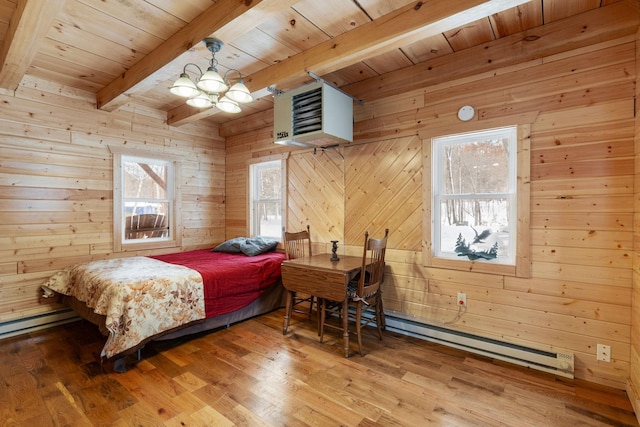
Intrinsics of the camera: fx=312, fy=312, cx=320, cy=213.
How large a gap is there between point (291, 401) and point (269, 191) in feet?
9.28

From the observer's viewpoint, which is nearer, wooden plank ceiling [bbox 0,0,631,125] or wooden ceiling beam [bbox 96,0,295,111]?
wooden ceiling beam [bbox 96,0,295,111]

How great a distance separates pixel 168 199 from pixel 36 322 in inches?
72.6

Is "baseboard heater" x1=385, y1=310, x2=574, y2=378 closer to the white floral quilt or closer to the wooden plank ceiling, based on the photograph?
the white floral quilt

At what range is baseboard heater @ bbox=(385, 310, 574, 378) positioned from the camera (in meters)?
2.25

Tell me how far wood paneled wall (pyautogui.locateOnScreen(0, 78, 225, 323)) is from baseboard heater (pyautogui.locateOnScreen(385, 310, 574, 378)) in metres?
3.34

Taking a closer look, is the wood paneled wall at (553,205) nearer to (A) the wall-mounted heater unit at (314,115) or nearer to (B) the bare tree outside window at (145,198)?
(A) the wall-mounted heater unit at (314,115)

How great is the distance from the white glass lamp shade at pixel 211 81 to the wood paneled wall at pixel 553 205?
1.63 m

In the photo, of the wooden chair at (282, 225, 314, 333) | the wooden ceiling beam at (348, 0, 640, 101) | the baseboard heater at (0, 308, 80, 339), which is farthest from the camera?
the wooden chair at (282, 225, 314, 333)

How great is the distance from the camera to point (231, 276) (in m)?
3.12

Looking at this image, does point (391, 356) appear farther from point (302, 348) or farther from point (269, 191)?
point (269, 191)

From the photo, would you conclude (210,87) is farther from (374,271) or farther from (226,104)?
(374,271)

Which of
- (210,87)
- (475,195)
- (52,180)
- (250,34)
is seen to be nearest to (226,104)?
(210,87)

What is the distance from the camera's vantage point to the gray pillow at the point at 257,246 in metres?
3.76

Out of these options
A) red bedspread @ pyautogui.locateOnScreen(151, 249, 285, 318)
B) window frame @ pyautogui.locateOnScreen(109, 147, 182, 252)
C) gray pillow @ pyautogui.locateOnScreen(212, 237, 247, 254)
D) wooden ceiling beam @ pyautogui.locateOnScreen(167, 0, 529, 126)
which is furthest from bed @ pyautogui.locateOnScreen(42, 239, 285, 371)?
wooden ceiling beam @ pyautogui.locateOnScreen(167, 0, 529, 126)
